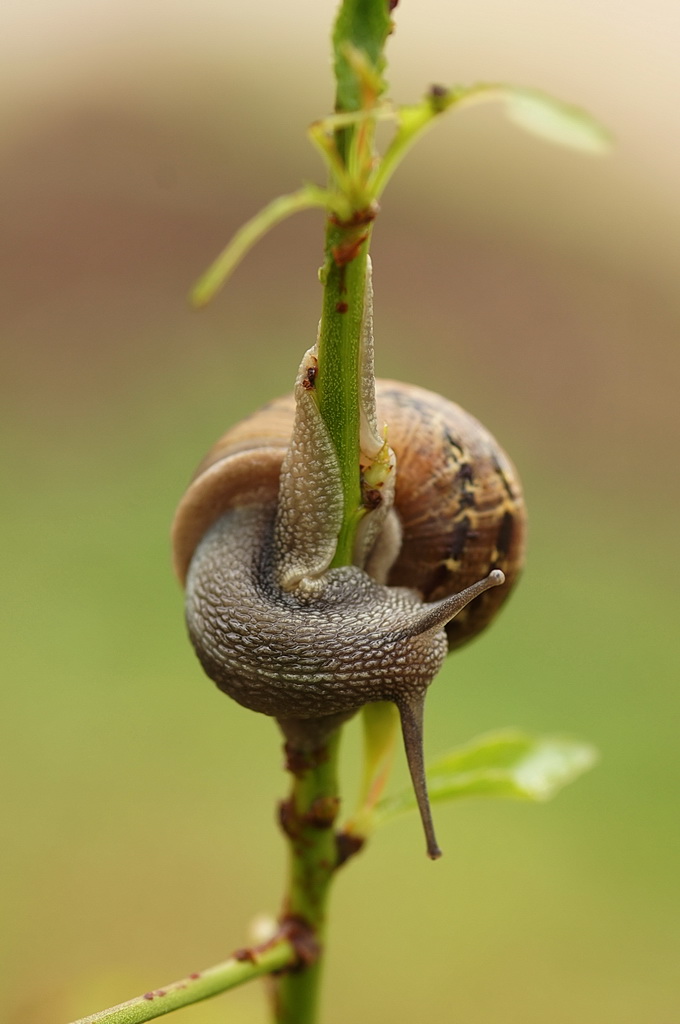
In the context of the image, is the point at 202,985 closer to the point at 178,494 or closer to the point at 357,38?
the point at 357,38

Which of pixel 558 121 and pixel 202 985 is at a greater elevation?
pixel 558 121

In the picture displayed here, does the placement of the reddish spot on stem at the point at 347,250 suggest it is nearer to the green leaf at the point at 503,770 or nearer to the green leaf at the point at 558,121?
the green leaf at the point at 558,121

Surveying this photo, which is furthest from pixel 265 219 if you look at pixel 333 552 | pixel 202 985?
pixel 202 985

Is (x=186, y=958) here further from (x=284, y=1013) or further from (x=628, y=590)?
(x=628, y=590)

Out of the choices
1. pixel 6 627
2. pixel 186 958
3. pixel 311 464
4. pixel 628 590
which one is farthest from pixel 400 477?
pixel 628 590

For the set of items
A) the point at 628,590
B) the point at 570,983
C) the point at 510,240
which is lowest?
the point at 570,983

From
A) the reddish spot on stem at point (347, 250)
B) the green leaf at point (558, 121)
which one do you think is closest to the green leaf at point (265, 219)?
the reddish spot on stem at point (347, 250)

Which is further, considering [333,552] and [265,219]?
[333,552]
